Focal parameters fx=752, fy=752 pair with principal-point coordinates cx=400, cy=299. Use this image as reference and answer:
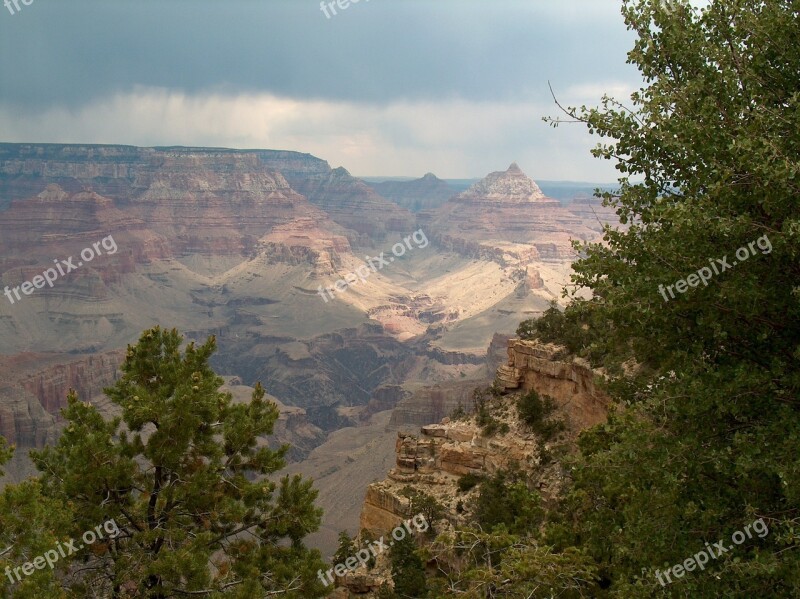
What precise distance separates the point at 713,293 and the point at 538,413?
2213 cm

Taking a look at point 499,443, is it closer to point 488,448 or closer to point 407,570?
point 488,448

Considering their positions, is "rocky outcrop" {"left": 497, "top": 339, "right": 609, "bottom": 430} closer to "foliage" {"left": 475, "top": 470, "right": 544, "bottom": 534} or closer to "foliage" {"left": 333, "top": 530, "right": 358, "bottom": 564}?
"foliage" {"left": 475, "top": 470, "right": 544, "bottom": 534}

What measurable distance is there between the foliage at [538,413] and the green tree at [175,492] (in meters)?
15.9

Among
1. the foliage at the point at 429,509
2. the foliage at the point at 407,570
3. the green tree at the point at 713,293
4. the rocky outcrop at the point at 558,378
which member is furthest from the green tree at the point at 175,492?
the rocky outcrop at the point at 558,378

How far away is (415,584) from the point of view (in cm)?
2214

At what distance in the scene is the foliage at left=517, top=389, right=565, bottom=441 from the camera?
98.7 ft

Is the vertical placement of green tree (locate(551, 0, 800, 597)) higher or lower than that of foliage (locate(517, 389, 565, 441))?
higher

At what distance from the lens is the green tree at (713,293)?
889cm

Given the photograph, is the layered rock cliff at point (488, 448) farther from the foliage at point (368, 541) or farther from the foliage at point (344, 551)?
the foliage at point (344, 551)

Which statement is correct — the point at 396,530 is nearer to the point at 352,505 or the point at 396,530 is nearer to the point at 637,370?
the point at 637,370

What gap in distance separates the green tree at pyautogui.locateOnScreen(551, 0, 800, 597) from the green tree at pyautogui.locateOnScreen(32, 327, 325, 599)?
708 centimetres

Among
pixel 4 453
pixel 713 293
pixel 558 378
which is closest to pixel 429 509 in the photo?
pixel 558 378

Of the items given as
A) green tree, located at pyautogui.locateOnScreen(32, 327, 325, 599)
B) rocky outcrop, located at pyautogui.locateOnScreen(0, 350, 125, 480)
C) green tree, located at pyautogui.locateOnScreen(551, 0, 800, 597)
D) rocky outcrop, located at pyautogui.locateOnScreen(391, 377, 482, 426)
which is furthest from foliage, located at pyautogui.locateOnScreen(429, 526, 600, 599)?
rocky outcrop, located at pyautogui.locateOnScreen(391, 377, 482, 426)

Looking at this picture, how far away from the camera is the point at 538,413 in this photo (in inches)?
1217
